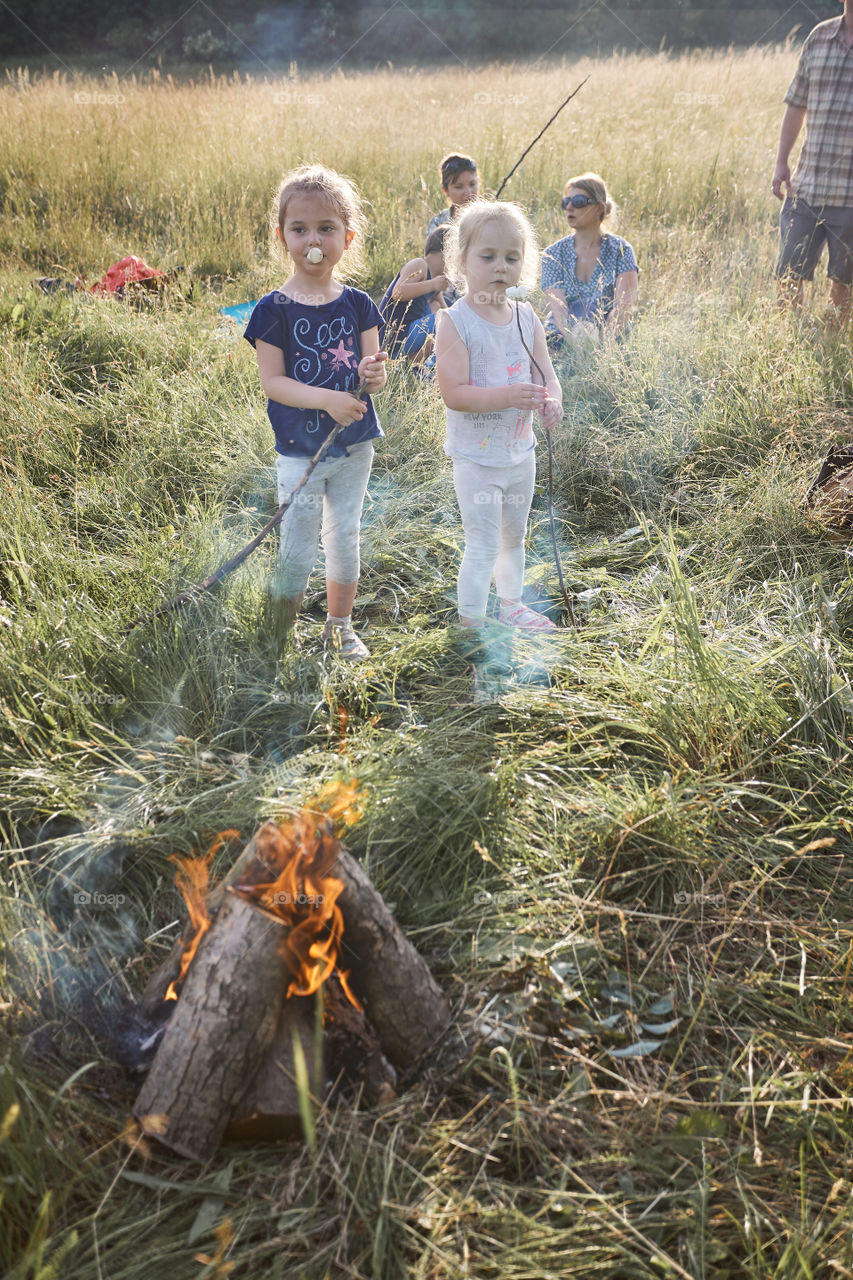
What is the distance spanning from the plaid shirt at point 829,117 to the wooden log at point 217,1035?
212 inches

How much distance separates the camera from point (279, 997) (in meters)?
1.70

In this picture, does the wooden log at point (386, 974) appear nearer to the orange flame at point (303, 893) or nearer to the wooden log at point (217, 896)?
the orange flame at point (303, 893)

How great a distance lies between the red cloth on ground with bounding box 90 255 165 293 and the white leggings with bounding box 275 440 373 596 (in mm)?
3921

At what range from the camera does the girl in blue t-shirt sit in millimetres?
2682

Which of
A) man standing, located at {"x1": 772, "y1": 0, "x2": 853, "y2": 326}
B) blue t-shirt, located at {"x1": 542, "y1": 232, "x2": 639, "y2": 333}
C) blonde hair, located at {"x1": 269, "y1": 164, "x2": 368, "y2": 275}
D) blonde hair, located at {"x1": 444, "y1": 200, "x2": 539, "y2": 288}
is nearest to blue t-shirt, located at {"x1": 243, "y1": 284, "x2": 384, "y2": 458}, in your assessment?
blonde hair, located at {"x1": 269, "y1": 164, "x2": 368, "y2": 275}

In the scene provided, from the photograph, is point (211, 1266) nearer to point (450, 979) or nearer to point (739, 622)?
point (450, 979)

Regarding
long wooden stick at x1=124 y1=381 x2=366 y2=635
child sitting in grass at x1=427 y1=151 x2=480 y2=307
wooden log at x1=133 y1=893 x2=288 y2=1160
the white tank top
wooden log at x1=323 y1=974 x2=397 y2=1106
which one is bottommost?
wooden log at x1=323 y1=974 x2=397 y2=1106

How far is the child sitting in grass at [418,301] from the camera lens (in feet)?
16.8

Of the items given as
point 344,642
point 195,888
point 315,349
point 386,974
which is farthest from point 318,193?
point 386,974

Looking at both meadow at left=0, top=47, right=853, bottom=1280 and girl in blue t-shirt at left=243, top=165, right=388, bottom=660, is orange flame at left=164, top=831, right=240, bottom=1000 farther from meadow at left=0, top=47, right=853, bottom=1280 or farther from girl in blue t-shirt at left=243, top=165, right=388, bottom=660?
girl in blue t-shirt at left=243, top=165, right=388, bottom=660

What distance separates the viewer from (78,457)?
4.05 metres

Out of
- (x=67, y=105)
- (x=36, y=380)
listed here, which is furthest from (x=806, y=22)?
(x=36, y=380)

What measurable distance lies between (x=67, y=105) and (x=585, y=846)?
409 inches

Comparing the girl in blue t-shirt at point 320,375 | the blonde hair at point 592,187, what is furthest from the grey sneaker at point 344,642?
the blonde hair at point 592,187
